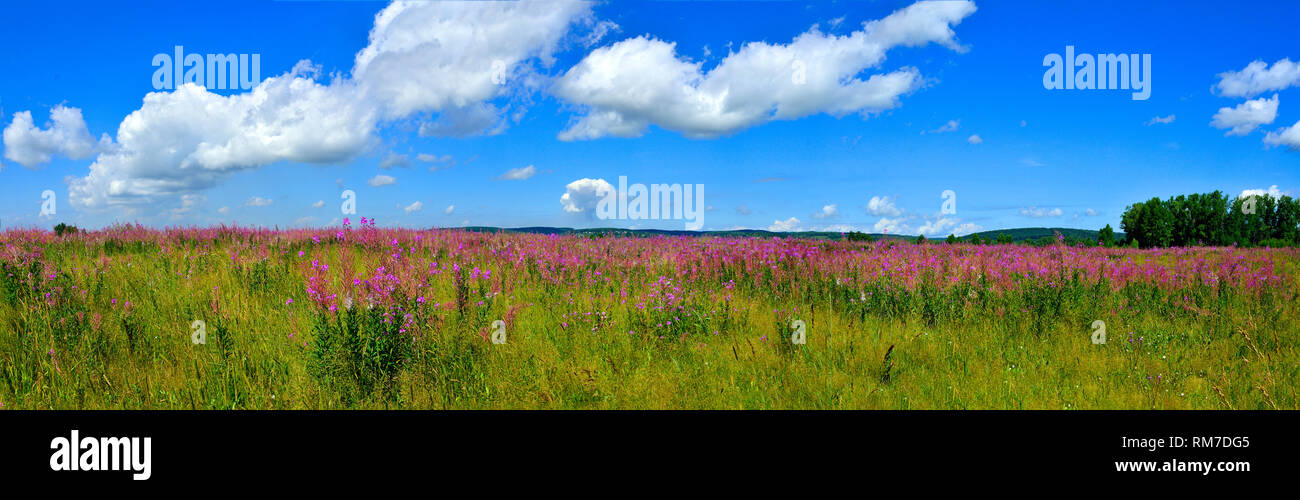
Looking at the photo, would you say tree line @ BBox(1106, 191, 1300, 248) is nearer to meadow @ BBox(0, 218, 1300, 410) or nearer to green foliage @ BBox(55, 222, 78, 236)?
meadow @ BBox(0, 218, 1300, 410)

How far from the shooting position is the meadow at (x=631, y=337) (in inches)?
137

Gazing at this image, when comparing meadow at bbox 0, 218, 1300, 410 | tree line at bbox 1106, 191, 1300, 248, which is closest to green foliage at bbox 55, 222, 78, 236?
meadow at bbox 0, 218, 1300, 410

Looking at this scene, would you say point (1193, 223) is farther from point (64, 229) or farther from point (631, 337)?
point (64, 229)

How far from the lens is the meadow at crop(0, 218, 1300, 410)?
3.49m

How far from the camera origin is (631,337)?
470cm

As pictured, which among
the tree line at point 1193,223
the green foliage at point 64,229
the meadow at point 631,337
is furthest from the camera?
the tree line at point 1193,223

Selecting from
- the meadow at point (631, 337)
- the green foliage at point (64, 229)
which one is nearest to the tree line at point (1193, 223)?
the meadow at point (631, 337)

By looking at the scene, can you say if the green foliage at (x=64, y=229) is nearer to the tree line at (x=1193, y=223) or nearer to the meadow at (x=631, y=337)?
the meadow at (x=631, y=337)

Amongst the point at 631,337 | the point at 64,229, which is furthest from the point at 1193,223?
the point at 64,229

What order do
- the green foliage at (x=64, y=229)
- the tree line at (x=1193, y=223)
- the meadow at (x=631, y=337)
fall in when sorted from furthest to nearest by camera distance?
the tree line at (x=1193, y=223) → the green foliage at (x=64, y=229) → the meadow at (x=631, y=337)

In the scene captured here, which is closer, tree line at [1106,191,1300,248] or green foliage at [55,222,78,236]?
green foliage at [55,222,78,236]

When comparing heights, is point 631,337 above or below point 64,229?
below

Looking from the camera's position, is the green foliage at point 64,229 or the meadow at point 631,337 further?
the green foliage at point 64,229
